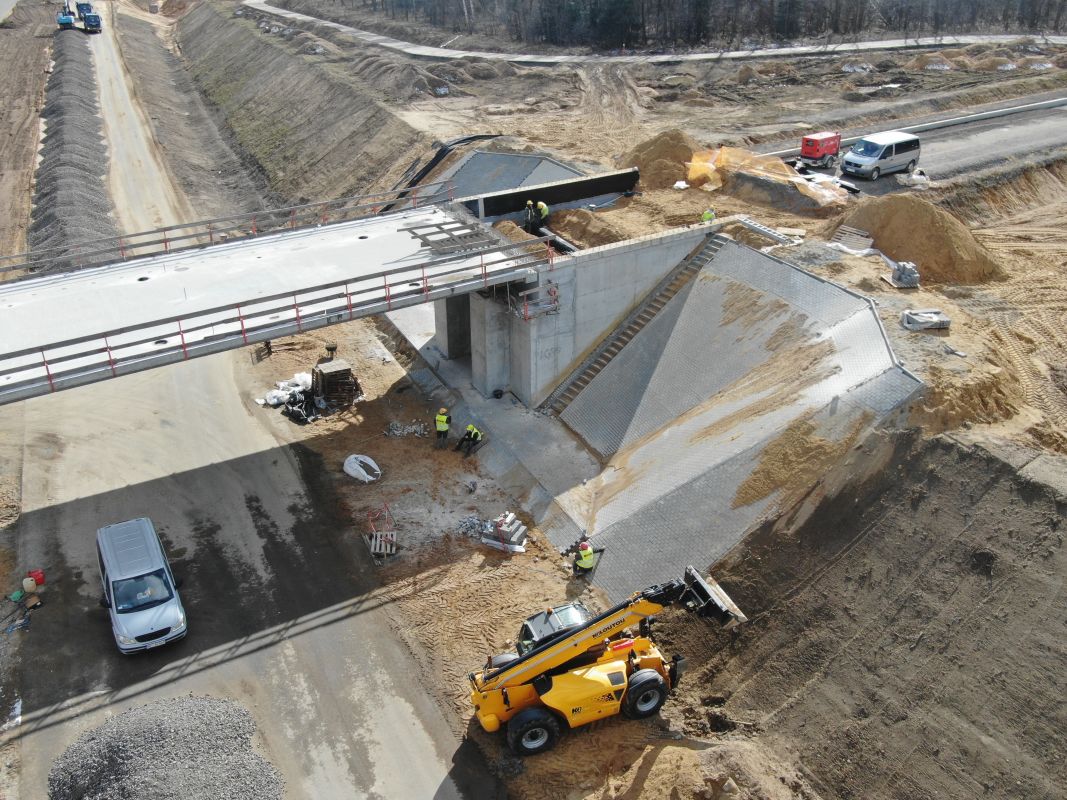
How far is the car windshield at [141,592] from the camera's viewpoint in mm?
17609

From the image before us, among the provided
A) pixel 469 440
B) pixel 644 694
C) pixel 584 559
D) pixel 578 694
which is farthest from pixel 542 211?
pixel 578 694

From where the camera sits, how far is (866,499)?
1758 cm

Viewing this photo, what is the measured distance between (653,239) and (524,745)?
16.3 meters

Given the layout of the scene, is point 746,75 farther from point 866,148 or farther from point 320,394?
point 320,394

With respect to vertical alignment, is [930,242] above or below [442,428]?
above

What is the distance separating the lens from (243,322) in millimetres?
20141

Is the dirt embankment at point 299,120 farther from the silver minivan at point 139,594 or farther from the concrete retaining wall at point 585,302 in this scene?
the silver minivan at point 139,594

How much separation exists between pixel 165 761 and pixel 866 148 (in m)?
32.2

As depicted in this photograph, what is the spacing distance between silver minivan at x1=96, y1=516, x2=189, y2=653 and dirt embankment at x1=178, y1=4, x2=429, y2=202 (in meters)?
26.0

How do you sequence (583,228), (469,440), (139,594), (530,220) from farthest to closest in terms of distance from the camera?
(530,220) < (583,228) < (469,440) < (139,594)

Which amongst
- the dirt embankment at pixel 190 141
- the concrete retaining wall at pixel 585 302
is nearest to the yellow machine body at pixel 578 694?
the concrete retaining wall at pixel 585 302

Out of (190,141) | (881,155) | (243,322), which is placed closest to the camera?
(243,322)

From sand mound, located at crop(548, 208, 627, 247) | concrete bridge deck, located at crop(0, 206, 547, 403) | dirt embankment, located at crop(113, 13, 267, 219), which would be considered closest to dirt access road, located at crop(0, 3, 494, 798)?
concrete bridge deck, located at crop(0, 206, 547, 403)

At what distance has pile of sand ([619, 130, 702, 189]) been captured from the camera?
3338 centimetres
